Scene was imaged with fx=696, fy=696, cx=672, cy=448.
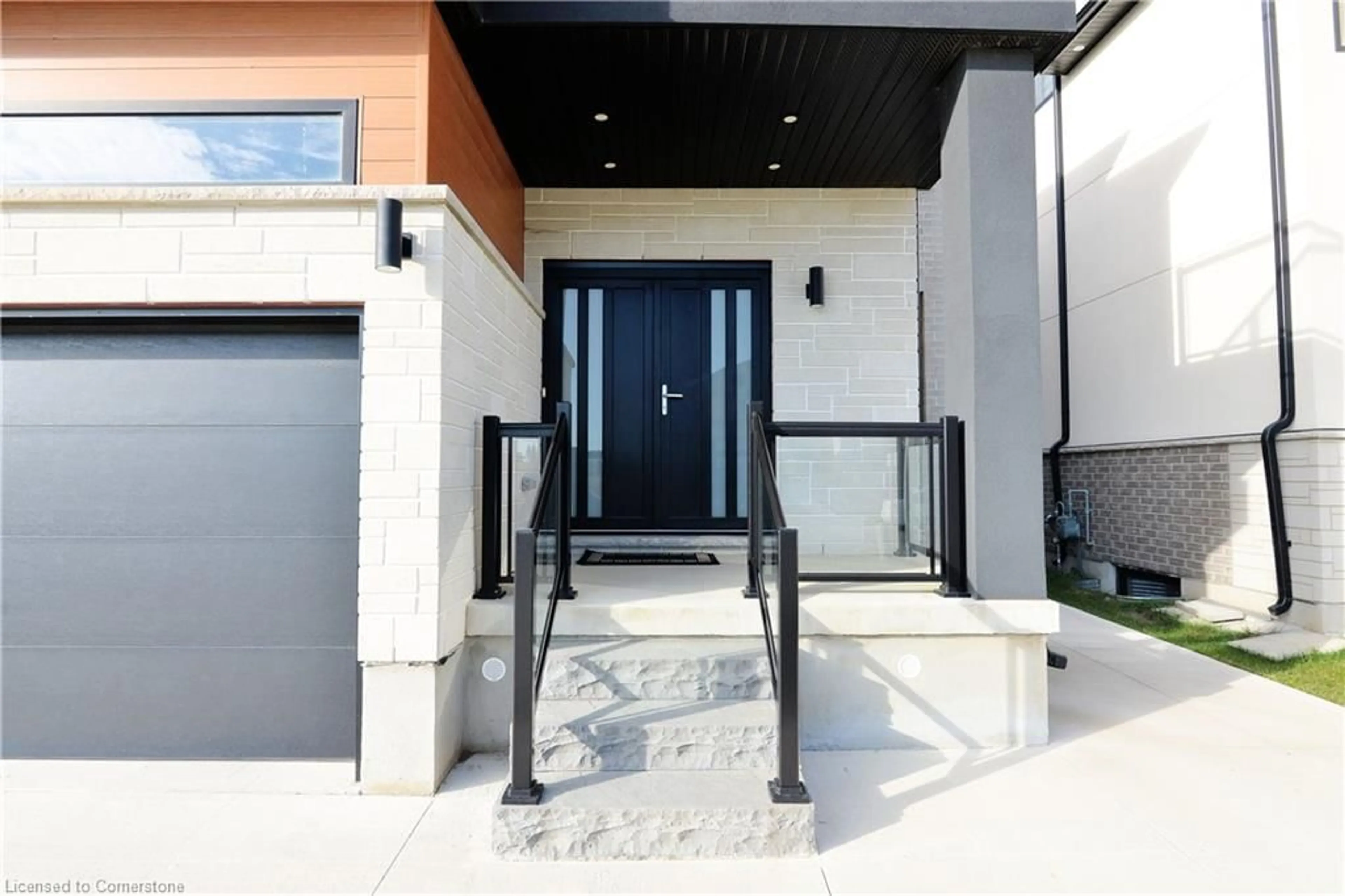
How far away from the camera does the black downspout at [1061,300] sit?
7.87m

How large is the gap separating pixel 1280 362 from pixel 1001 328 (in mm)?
3645

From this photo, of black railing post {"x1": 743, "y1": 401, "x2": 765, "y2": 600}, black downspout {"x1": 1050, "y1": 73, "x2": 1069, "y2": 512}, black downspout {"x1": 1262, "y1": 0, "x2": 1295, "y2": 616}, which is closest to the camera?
black railing post {"x1": 743, "y1": 401, "x2": 765, "y2": 600}

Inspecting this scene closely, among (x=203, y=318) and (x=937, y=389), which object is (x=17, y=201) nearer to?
(x=203, y=318)

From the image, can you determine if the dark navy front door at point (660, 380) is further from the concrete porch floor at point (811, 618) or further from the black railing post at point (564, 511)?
the concrete porch floor at point (811, 618)

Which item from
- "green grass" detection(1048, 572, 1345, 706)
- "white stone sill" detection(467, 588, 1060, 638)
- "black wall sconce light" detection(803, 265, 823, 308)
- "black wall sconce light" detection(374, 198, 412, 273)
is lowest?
"green grass" detection(1048, 572, 1345, 706)

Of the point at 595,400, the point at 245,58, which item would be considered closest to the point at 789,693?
the point at 595,400

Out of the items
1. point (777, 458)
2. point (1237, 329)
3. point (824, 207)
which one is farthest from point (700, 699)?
point (1237, 329)

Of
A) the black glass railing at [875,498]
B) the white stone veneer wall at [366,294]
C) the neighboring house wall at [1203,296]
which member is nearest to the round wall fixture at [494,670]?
the white stone veneer wall at [366,294]

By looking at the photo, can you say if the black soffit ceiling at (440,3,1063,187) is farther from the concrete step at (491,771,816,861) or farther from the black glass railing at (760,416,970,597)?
the concrete step at (491,771,816,861)

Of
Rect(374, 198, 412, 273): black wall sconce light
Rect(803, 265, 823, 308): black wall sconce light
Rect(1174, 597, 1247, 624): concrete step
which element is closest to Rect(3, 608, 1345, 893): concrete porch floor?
Rect(374, 198, 412, 273): black wall sconce light

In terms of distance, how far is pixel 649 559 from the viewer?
178 inches

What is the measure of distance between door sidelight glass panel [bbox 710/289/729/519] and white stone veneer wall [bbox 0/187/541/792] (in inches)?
97.9

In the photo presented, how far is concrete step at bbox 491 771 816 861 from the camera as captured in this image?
7.20ft

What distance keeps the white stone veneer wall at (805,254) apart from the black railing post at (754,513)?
163 cm
